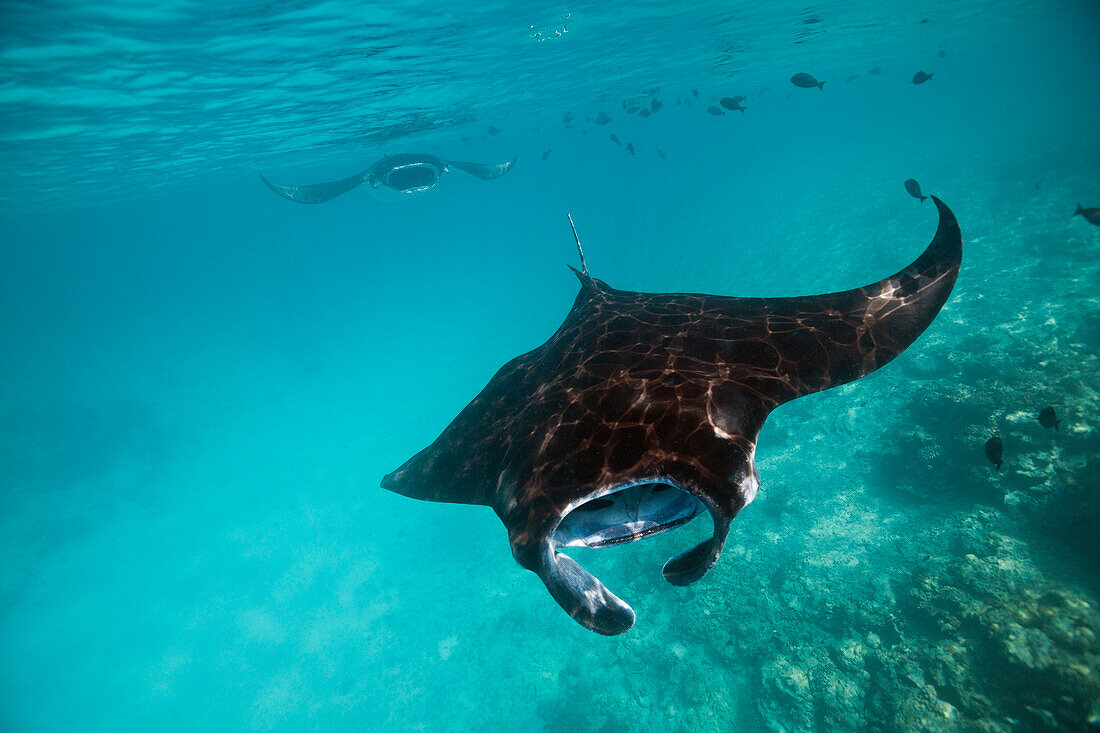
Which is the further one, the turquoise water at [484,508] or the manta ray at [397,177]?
the manta ray at [397,177]

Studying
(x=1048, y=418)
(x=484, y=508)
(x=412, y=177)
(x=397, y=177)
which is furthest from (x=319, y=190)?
(x=1048, y=418)

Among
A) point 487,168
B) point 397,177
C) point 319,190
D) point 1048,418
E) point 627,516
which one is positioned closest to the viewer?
point 627,516

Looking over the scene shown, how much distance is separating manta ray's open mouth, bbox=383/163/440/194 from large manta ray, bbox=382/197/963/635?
18485 mm

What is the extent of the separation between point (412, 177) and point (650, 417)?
21.0 m

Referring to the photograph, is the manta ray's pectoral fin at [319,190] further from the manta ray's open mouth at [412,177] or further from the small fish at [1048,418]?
the small fish at [1048,418]

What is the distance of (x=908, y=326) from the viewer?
11.4ft

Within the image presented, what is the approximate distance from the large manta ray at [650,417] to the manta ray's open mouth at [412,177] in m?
18.5

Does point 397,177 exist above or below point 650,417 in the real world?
Result: below

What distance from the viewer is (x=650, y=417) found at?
3.11 metres

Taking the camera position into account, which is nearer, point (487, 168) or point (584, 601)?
point (584, 601)

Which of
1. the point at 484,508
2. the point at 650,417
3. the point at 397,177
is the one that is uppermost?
the point at 650,417

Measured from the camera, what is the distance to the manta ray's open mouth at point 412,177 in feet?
65.4

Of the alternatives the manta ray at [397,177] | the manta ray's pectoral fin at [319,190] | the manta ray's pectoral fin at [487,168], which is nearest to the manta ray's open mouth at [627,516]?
the manta ray at [397,177]

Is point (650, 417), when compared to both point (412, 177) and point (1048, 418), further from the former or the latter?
point (412, 177)
